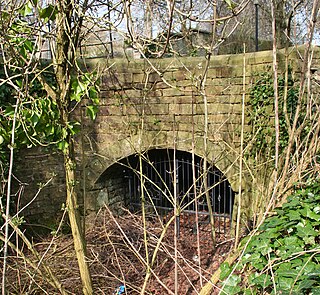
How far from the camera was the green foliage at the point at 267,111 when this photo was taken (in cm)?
455

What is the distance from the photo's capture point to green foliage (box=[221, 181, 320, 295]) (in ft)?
6.84

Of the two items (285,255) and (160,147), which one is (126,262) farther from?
(285,255)

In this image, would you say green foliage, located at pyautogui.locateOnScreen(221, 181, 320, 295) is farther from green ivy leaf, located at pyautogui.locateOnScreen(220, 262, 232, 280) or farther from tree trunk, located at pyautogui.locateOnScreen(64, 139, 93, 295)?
tree trunk, located at pyautogui.locateOnScreen(64, 139, 93, 295)

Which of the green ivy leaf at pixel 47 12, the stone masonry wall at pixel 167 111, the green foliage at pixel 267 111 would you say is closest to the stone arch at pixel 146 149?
the stone masonry wall at pixel 167 111

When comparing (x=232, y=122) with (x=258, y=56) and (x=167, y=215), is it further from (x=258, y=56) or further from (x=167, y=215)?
(x=167, y=215)

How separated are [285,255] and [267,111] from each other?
2.63 m

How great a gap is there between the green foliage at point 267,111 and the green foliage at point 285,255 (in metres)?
1.53

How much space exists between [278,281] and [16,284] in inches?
120

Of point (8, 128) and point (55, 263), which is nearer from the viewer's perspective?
point (8, 128)

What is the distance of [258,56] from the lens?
4617 millimetres

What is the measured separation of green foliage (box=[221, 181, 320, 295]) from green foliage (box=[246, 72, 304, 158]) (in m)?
1.53

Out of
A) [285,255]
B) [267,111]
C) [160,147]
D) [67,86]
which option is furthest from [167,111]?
[285,255]

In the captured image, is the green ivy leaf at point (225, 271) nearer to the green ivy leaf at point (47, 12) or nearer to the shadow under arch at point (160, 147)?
the shadow under arch at point (160, 147)

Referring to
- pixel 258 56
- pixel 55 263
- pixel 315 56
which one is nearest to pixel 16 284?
pixel 55 263
